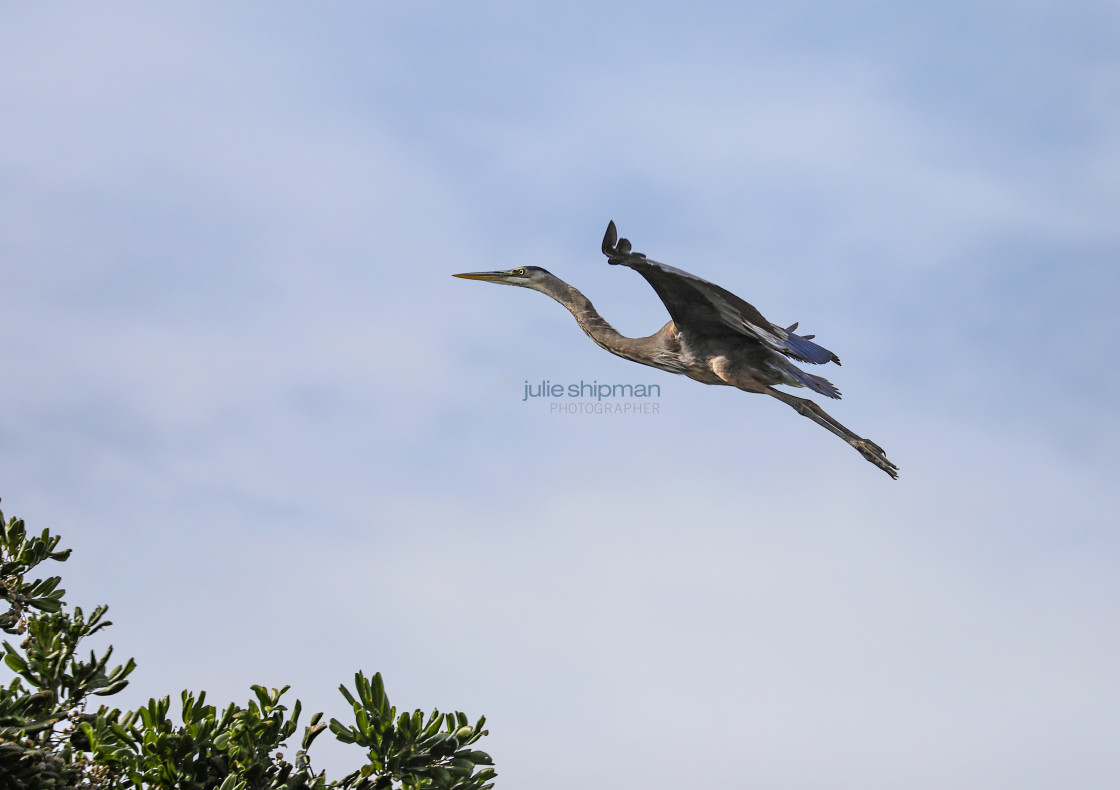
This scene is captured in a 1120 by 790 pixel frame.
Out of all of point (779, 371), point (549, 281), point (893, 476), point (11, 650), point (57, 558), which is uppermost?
point (549, 281)

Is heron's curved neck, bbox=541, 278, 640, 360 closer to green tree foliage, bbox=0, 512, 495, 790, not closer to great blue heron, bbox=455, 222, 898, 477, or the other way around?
great blue heron, bbox=455, 222, 898, 477

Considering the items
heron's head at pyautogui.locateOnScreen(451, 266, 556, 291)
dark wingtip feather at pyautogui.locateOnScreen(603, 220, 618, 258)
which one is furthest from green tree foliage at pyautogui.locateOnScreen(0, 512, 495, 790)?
Result: heron's head at pyautogui.locateOnScreen(451, 266, 556, 291)

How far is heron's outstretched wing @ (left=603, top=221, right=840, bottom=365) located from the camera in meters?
10.2

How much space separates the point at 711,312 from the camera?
1072 cm

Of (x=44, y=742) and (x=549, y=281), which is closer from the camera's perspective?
(x=44, y=742)

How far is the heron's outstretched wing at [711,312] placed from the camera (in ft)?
33.6

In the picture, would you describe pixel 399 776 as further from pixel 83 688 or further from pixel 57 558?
pixel 57 558

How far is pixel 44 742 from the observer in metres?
6.76

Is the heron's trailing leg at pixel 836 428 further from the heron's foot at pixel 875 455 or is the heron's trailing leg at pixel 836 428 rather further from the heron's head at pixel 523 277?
the heron's head at pixel 523 277

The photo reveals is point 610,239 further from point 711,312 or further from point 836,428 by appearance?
point 836,428

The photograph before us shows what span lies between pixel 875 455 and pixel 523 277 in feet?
15.9

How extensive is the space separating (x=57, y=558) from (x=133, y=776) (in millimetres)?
1950

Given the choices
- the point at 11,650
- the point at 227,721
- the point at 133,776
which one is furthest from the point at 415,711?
the point at 11,650

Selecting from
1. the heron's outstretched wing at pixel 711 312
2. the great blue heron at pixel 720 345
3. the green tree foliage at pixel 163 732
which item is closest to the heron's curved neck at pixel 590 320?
the great blue heron at pixel 720 345
